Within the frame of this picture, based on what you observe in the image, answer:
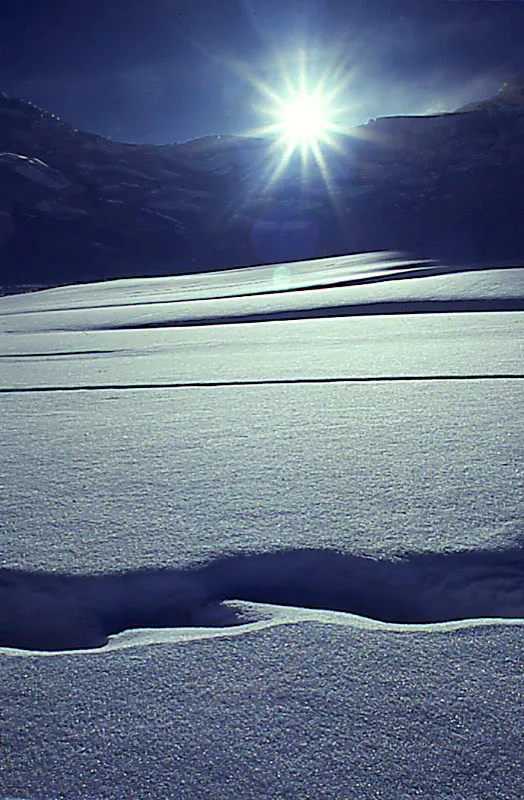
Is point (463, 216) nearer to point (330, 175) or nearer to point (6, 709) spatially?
point (330, 175)

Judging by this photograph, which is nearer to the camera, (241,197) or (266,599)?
(266,599)

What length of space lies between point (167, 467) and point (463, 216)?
17.9m

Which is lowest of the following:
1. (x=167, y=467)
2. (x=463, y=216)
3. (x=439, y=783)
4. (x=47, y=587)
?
(x=439, y=783)

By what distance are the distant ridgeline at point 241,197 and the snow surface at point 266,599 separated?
46.6 ft

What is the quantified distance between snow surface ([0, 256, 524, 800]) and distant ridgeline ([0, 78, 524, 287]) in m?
14.2

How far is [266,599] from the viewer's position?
0.61 m

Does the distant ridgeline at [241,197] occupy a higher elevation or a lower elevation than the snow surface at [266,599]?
higher

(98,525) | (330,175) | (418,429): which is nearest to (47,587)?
(98,525)

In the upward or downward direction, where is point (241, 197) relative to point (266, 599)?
upward

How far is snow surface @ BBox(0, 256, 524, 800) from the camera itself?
0.41 meters

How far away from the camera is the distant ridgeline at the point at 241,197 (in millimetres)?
16859

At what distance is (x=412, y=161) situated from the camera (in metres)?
20.2

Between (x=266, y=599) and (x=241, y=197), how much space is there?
63.5 ft

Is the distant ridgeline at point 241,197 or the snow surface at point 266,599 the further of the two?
the distant ridgeline at point 241,197
